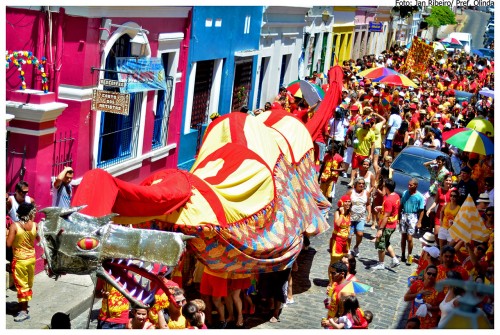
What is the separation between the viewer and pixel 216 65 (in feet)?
68.5

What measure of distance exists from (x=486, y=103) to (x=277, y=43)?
8.09m

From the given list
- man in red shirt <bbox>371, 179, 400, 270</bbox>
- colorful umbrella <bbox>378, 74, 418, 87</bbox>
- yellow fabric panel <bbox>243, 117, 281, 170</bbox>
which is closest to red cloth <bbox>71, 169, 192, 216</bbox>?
yellow fabric panel <bbox>243, 117, 281, 170</bbox>

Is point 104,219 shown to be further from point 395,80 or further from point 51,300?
point 395,80

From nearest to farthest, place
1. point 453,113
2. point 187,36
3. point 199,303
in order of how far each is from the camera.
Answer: point 199,303 → point 187,36 → point 453,113

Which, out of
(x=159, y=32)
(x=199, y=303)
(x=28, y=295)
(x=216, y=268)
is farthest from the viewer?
(x=159, y=32)

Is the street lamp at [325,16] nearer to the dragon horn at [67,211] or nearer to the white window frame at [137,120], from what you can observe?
the white window frame at [137,120]

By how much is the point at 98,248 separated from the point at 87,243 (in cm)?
9

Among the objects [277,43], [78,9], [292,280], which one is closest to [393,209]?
[292,280]

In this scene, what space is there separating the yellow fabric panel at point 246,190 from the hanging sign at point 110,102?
11.9 feet

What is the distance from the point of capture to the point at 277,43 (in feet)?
85.6

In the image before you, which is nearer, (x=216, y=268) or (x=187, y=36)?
(x=216, y=268)

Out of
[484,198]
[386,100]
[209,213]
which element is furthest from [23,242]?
[386,100]

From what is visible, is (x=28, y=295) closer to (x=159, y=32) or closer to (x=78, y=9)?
(x=78, y=9)

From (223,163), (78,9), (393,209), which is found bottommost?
A: (393,209)
